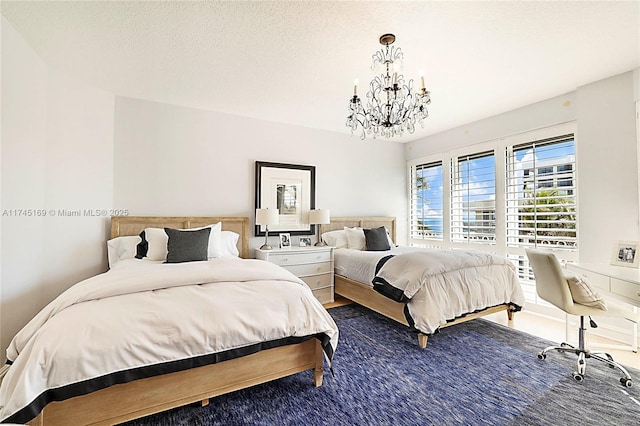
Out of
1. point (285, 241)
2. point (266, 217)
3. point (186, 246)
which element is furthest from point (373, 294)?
point (186, 246)

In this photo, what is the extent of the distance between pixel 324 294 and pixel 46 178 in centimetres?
326

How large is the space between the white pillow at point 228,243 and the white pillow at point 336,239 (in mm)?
1360

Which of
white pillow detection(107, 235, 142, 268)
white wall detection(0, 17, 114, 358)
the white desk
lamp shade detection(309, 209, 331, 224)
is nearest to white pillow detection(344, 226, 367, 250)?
lamp shade detection(309, 209, 331, 224)

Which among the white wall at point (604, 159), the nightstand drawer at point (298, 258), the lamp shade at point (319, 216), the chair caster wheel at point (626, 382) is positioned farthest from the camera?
the lamp shade at point (319, 216)

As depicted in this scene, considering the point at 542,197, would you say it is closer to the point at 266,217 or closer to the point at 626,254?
the point at 626,254

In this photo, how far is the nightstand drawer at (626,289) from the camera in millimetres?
1893

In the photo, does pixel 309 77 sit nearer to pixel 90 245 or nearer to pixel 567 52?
pixel 567 52

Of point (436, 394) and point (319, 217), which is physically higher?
point (319, 217)

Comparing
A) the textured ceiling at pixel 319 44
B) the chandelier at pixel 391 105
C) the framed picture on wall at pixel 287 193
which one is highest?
the textured ceiling at pixel 319 44

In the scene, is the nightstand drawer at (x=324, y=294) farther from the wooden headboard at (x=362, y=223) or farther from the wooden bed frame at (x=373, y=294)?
the wooden headboard at (x=362, y=223)

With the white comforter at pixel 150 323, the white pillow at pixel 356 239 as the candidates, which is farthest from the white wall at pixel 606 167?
the white comforter at pixel 150 323

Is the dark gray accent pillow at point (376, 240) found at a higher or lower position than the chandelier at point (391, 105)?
lower

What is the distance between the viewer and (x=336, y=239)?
4.41 metres

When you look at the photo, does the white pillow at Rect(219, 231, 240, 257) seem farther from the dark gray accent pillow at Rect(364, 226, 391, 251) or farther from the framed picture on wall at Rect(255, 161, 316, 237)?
the dark gray accent pillow at Rect(364, 226, 391, 251)
